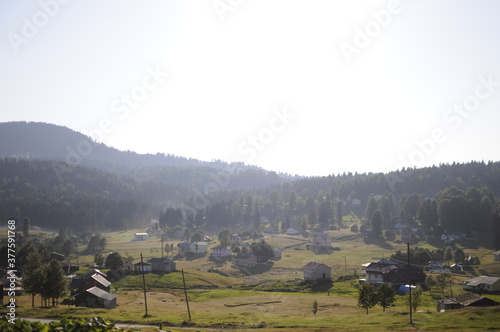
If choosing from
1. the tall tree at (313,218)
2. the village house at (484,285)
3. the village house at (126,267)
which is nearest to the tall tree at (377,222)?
the tall tree at (313,218)

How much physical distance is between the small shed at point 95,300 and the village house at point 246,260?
53.6 meters

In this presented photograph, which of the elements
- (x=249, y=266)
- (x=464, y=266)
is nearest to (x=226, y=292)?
(x=249, y=266)

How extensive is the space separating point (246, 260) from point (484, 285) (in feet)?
190

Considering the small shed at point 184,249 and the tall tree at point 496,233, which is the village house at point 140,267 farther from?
the tall tree at point 496,233

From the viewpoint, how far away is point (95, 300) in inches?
2172

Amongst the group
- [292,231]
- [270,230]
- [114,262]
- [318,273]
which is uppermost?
[114,262]

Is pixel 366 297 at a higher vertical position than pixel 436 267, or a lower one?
higher

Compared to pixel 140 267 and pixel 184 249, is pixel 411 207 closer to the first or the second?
pixel 184 249

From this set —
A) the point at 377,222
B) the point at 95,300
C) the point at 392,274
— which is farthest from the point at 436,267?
the point at 95,300

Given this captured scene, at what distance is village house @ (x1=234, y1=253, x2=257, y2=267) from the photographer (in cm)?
10599

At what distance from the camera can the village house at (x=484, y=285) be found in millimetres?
61562

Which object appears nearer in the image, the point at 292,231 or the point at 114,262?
the point at 114,262

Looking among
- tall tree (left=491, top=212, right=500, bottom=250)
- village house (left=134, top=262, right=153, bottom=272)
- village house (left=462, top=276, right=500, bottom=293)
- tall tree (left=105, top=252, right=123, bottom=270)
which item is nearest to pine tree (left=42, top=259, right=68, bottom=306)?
tall tree (left=105, top=252, right=123, bottom=270)

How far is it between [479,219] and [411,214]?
1080 inches
